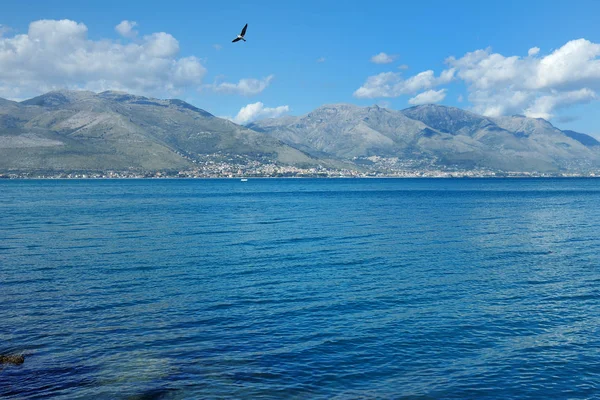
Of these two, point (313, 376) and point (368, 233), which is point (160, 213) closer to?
point (368, 233)

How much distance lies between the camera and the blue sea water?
22422 millimetres

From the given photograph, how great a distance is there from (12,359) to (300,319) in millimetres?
15517

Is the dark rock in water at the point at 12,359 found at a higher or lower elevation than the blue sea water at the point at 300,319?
lower

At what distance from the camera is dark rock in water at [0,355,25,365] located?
2409cm

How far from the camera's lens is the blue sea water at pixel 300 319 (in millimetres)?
22422

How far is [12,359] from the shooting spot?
79.6 ft

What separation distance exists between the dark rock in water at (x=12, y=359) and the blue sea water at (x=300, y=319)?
500 millimetres

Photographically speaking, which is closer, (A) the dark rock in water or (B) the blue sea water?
(B) the blue sea water

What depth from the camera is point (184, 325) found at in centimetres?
3036

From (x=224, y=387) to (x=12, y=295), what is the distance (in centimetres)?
2315

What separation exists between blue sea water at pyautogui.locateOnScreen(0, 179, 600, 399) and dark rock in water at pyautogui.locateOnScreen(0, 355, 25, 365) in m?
0.50

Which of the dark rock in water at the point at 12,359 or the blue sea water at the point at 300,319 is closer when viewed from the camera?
the blue sea water at the point at 300,319

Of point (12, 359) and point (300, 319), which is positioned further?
point (300, 319)

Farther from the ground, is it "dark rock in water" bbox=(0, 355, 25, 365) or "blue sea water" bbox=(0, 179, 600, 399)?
"blue sea water" bbox=(0, 179, 600, 399)
